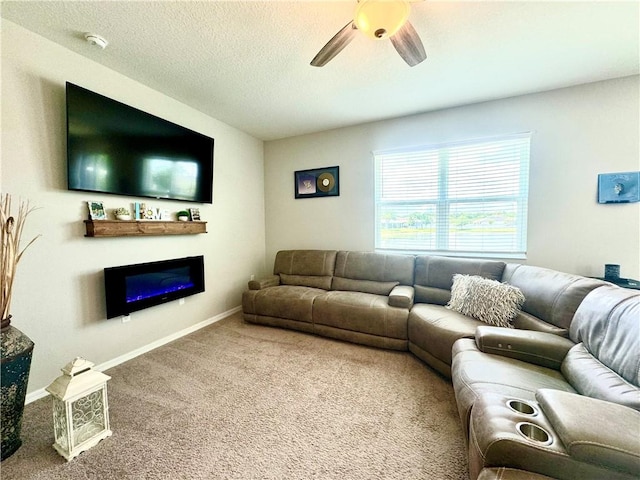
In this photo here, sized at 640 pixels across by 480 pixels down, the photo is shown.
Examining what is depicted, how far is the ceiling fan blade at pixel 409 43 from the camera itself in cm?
149

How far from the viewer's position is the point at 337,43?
158 cm

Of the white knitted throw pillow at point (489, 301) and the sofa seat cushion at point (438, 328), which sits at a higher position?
the white knitted throw pillow at point (489, 301)

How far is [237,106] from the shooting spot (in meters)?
2.98

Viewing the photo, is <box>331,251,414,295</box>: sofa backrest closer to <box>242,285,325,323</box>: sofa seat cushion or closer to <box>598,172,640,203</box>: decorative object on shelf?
<box>242,285,325,323</box>: sofa seat cushion

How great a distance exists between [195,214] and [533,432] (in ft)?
11.0

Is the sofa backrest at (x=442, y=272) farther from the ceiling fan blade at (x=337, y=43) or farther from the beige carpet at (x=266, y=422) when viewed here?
the ceiling fan blade at (x=337, y=43)

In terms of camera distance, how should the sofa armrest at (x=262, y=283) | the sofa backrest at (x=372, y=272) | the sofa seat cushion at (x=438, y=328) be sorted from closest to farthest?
the sofa seat cushion at (x=438, y=328) < the sofa backrest at (x=372, y=272) < the sofa armrest at (x=262, y=283)

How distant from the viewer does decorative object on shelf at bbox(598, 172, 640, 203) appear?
2.39 m

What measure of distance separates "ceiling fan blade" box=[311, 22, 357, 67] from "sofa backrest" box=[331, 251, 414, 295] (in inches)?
91.1

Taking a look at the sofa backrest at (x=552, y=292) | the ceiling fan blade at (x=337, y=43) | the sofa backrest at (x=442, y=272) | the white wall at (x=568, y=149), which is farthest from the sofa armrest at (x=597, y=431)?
the white wall at (x=568, y=149)

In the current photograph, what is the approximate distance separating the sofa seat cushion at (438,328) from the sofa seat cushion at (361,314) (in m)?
0.14

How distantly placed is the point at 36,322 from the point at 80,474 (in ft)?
3.98

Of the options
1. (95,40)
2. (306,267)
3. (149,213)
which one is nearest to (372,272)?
(306,267)

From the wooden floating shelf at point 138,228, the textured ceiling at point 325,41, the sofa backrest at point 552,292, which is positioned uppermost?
the textured ceiling at point 325,41
